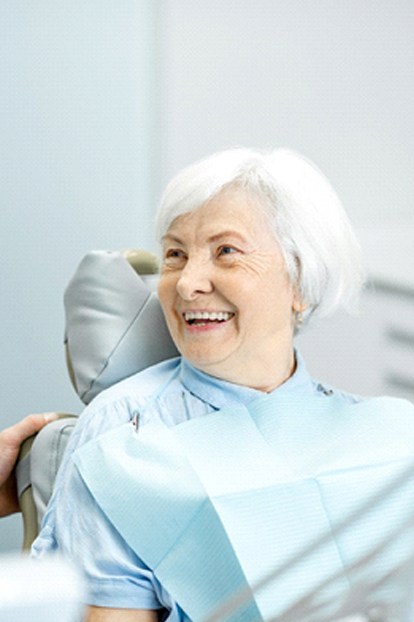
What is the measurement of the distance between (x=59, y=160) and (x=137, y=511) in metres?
1.43

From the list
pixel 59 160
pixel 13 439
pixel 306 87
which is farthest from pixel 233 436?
pixel 306 87

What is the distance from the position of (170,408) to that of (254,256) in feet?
0.84

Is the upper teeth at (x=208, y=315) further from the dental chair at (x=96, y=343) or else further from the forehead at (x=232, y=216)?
the dental chair at (x=96, y=343)

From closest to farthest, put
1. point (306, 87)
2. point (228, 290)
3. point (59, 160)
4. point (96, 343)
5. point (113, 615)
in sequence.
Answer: point (113, 615)
point (228, 290)
point (96, 343)
point (59, 160)
point (306, 87)

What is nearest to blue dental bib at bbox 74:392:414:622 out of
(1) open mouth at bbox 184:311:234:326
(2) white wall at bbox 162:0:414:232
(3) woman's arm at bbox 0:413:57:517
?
(1) open mouth at bbox 184:311:234:326

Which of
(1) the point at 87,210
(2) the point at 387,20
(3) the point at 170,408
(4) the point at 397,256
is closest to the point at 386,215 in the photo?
(4) the point at 397,256

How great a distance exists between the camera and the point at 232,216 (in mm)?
1559

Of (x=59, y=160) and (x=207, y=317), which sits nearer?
(x=207, y=317)

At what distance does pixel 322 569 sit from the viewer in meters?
1.41

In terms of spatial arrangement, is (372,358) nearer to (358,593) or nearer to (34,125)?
(34,125)

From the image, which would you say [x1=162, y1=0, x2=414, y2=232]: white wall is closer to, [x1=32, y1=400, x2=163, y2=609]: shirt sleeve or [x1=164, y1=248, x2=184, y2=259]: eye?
[x1=164, y1=248, x2=184, y2=259]: eye

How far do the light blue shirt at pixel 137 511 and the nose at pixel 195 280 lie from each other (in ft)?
0.41

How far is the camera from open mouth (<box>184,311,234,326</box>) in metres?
1.55

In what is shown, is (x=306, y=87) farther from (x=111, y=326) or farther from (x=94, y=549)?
(x=94, y=549)
